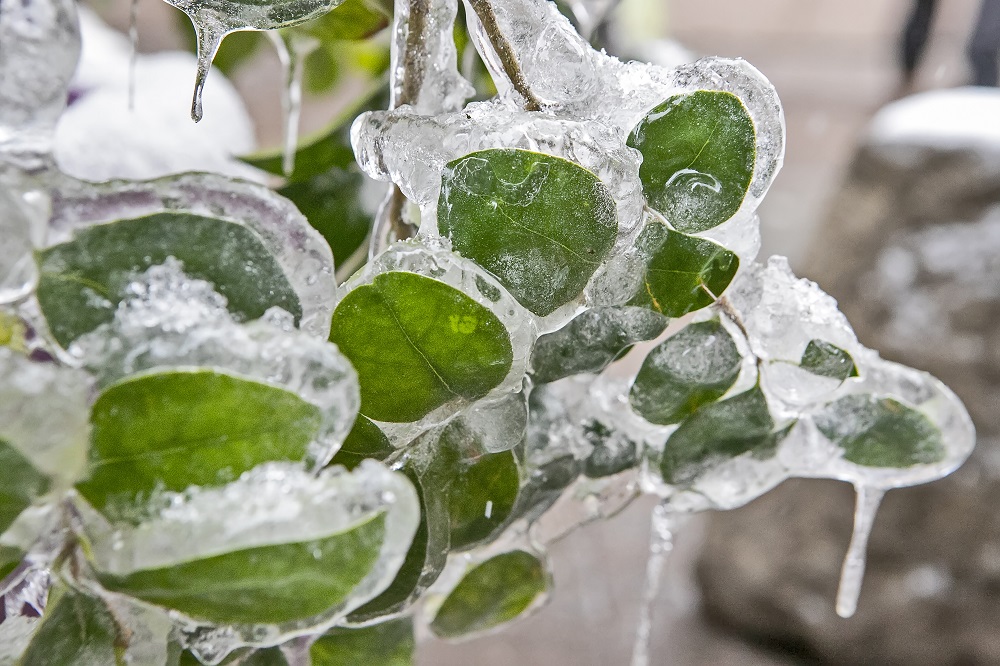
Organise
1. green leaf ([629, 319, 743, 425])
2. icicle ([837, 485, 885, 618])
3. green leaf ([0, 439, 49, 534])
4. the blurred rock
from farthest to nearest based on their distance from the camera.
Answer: the blurred rock → icicle ([837, 485, 885, 618]) → green leaf ([629, 319, 743, 425]) → green leaf ([0, 439, 49, 534])

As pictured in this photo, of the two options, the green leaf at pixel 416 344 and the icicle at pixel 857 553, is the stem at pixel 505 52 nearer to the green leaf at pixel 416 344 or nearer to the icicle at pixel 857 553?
the green leaf at pixel 416 344

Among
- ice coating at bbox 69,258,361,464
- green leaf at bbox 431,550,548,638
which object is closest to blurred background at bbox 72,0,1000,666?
Result: green leaf at bbox 431,550,548,638

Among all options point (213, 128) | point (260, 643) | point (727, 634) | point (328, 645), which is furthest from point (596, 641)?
point (260, 643)

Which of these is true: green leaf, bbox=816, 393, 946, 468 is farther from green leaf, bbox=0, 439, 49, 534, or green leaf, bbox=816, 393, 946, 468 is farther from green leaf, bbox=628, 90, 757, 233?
green leaf, bbox=0, 439, 49, 534

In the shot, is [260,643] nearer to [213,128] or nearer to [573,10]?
[573,10]

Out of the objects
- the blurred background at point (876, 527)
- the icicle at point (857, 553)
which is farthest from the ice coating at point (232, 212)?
the blurred background at point (876, 527)

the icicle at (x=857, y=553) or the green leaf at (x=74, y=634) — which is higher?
the green leaf at (x=74, y=634)
